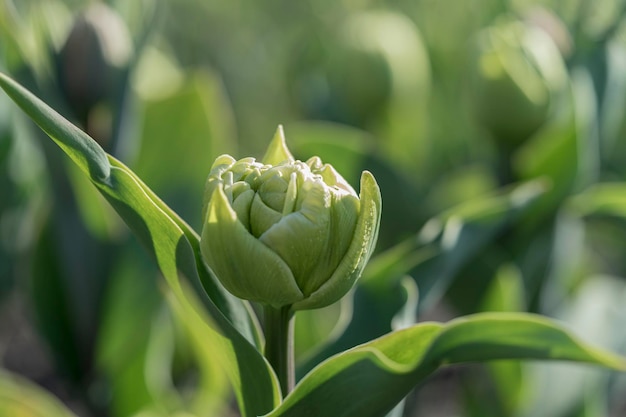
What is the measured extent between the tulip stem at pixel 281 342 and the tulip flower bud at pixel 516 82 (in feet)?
1.48

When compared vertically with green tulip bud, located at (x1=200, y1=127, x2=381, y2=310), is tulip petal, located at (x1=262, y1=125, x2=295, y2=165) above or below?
above

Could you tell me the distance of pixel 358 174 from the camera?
37.4 inches

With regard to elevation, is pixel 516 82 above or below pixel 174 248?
above

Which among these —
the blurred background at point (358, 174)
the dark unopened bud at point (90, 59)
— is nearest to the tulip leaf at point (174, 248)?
the blurred background at point (358, 174)

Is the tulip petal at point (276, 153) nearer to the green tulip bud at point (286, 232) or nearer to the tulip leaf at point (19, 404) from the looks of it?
the green tulip bud at point (286, 232)

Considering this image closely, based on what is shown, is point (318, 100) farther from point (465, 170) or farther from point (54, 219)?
point (54, 219)

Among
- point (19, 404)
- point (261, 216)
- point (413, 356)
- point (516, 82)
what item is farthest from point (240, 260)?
point (516, 82)

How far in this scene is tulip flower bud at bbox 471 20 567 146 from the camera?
0.87m

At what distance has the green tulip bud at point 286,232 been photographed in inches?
17.0

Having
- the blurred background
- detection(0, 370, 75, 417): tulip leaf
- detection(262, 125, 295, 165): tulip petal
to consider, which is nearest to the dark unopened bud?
the blurred background

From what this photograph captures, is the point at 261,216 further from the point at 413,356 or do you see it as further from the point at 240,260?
the point at 413,356

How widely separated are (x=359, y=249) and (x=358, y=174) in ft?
1.67

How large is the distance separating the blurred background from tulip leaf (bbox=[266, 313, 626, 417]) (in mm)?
204

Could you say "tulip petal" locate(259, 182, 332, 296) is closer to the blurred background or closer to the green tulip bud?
the green tulip bud
